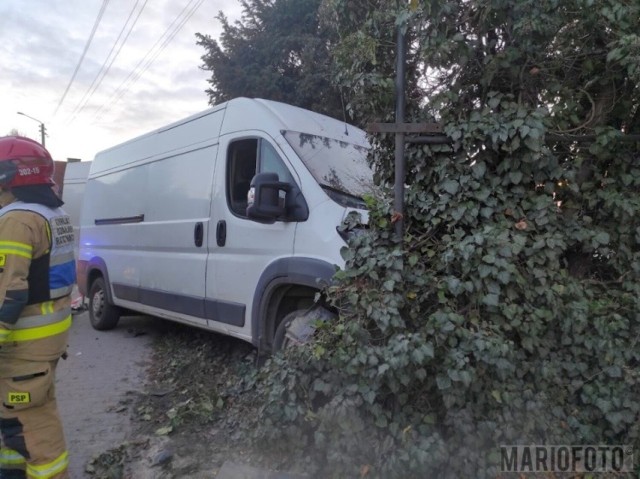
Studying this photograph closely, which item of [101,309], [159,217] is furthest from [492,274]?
[101,309]

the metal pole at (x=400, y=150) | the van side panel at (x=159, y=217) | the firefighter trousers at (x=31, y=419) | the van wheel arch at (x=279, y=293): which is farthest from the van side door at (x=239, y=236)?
the firefighter trousers at (x=31, y=419)

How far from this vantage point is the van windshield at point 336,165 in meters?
3.81

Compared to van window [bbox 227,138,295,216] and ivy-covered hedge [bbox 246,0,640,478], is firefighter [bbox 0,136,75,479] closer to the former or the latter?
ivy-covered hedge [bbox 246,0,640,478]

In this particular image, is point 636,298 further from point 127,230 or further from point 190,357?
point 127,230

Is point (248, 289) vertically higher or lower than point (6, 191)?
lower

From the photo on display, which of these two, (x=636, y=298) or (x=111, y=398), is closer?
(x=636, y=298)

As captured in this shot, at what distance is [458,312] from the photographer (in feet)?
9.31

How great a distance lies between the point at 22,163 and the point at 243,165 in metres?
2.05

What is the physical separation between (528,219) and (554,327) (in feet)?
2.00

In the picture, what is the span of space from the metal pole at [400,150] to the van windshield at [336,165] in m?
0.52

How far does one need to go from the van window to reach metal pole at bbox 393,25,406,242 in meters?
1.39

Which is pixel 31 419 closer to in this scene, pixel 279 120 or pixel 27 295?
pixel 27 295

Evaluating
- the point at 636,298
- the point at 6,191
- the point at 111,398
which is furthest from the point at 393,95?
the point at 111,398

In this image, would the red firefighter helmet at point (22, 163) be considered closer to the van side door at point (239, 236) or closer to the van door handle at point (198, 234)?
the van side door at point (239, 236)
